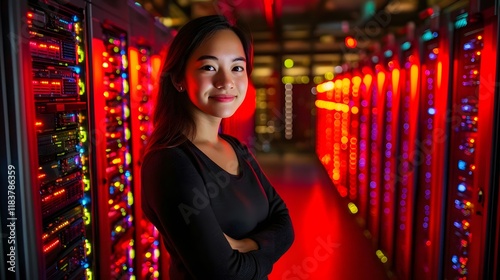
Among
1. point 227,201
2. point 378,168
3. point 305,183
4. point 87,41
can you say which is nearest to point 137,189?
point 87,41

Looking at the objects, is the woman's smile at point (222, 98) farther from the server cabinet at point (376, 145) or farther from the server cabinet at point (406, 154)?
the server cabinet at point (376, 145)

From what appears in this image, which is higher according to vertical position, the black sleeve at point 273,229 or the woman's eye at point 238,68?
the woman's eye at point 238,68

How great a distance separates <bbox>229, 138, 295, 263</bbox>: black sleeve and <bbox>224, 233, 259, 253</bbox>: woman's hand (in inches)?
0.6

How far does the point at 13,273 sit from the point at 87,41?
40.8 inches

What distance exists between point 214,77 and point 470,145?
1.54 m

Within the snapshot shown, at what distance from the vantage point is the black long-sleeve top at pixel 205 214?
0.92 metres

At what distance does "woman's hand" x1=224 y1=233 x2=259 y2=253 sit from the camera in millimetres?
1043

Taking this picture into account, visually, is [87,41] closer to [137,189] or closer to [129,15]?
[129,15]

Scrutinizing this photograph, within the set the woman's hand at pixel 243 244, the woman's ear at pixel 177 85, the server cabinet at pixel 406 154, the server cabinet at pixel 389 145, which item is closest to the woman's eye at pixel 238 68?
the woman's ear at pixel 177 85

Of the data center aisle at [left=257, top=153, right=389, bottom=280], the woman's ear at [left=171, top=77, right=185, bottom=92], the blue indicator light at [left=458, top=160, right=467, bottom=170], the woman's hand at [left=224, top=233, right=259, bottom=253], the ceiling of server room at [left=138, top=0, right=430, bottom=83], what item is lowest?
the data center aisle at [left=257, top=153, right=389, bottom=280]

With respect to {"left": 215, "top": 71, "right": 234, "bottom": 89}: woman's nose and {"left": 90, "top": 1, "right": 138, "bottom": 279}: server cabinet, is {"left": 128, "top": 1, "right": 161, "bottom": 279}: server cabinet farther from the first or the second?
{"left": 215, "top": 71, "right": 234, "bottom": 89}: woman's nose

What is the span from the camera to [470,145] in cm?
204

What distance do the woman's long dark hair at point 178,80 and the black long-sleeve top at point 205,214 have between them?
7 centimetres

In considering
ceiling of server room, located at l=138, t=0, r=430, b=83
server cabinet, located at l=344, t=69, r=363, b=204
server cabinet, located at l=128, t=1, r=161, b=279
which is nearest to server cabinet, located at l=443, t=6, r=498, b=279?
server cabinet, located at l=128, t=1, r=161, b=279
